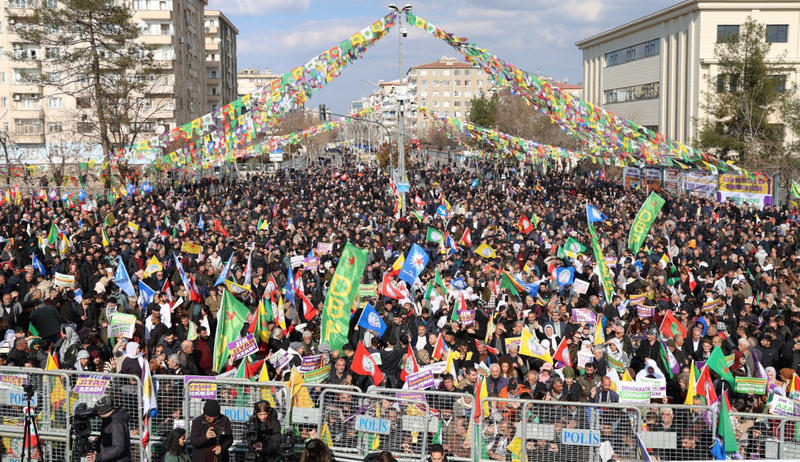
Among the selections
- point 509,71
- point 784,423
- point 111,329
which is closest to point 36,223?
point 111,329

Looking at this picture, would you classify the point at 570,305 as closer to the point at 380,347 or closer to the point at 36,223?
the point at 380,347

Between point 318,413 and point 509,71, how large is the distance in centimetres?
1714

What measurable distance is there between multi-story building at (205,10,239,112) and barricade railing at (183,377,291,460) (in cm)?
7612

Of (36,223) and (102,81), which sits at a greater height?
(102,81)

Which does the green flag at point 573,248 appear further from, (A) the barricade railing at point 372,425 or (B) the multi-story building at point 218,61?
(B) the multi-story building at point 218,61

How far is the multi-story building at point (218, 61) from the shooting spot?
279 ft

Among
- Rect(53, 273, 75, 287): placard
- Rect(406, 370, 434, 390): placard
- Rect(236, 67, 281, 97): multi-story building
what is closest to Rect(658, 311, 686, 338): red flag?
Rect(406, 370, 434, 390): placard

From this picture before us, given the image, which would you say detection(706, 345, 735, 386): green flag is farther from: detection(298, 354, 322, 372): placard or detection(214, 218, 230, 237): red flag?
detection(214, 218, 230, 237): red flag

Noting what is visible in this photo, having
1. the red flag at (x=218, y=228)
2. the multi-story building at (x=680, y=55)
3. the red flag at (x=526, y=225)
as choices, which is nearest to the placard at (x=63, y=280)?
the red flag at (x=218, y=228)

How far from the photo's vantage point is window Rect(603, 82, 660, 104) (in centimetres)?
5603

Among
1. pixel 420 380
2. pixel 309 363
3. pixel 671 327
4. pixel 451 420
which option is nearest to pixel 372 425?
pixel 451 420

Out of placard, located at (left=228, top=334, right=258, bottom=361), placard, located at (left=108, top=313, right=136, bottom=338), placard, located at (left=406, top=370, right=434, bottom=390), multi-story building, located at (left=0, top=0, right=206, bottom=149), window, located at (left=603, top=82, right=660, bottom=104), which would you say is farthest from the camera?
multi-story building, located at (left=0, top=0, right=206, bottom=149)

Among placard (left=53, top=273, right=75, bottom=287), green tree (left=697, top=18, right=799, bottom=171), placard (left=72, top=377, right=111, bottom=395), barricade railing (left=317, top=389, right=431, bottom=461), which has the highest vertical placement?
green tree (left=697, top=18, right=799, bottom=171)

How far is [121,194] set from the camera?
27.4m
